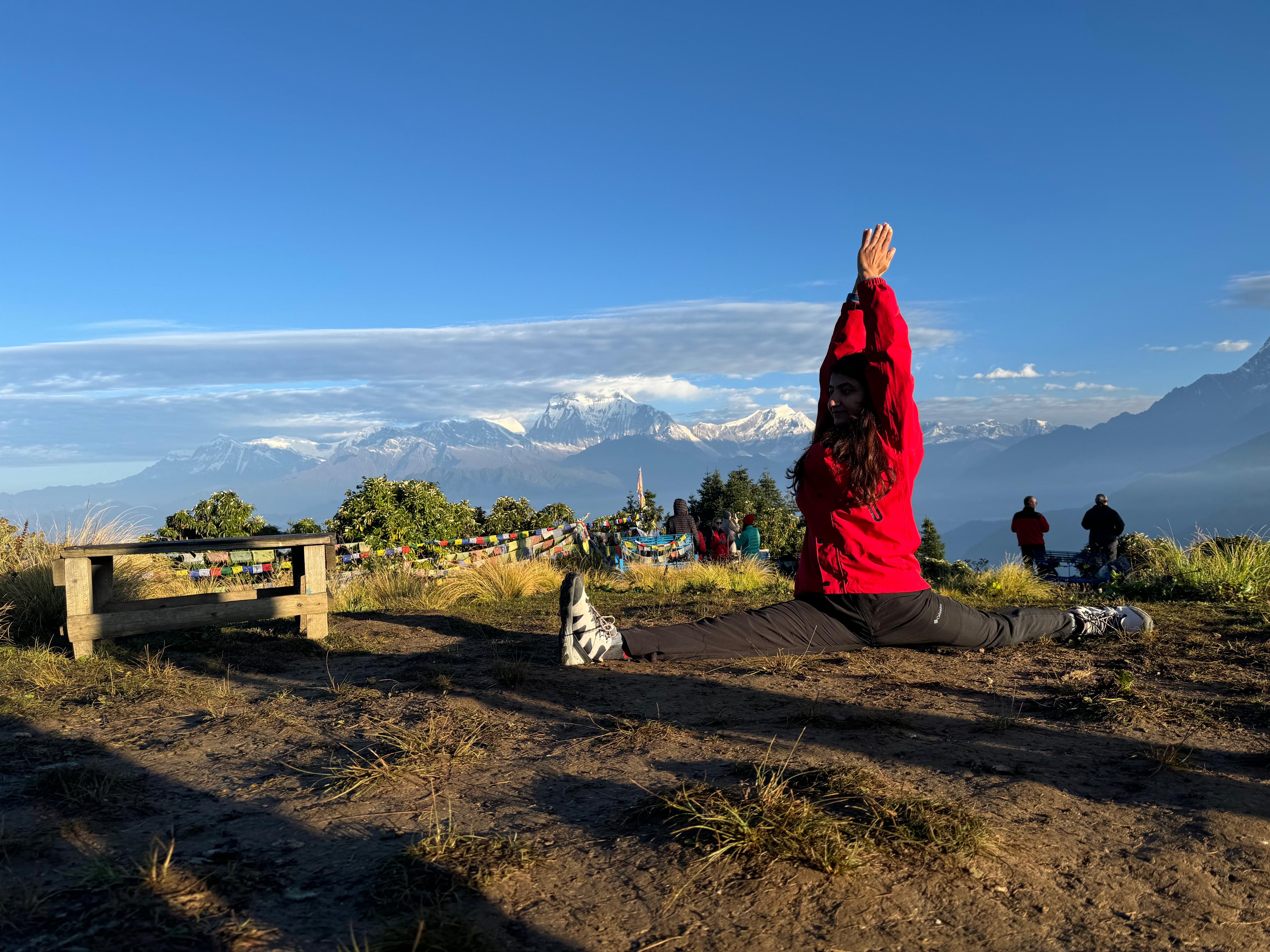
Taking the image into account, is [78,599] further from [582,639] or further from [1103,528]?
[1103,528]

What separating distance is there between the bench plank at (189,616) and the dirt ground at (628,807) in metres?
1.30

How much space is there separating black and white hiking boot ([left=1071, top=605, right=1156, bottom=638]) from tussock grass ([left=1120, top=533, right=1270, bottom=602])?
9.70 feet

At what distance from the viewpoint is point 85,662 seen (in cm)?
505

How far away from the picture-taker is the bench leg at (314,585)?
20.3 feet

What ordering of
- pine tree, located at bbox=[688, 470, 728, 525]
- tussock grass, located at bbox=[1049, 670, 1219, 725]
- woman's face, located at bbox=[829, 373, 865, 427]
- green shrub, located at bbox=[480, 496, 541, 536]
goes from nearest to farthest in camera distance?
1. tussock grass, located at bbox=[1049, 670, 1219, 725]
2. woman's face, located at bbox=[829, 373, 865, 427]
3. green shrub, located at bbox=[480, 496, 541, 536]
4. pine tree, located at bbox=[688, 470, 728, 525]

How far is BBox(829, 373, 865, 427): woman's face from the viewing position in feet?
14.1

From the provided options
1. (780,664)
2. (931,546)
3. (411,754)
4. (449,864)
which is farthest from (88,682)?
(931,546)

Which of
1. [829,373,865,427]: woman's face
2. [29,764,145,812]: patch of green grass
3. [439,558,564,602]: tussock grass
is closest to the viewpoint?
[29,764,145,812]: patch of green grass

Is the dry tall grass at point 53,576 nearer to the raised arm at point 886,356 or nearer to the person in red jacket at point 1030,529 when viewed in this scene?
the raised arm at point 886,356

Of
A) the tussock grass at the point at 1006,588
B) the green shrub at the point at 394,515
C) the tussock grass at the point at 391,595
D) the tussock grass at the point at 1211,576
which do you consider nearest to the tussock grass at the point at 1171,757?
the tussock grass at the point at 1211,576

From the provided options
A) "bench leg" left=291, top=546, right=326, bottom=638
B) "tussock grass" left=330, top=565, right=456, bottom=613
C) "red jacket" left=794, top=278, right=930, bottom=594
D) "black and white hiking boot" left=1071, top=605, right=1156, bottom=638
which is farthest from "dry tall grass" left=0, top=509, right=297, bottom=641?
"black and white hiking boot" left=1071, top=605, right=1156, bottom=638

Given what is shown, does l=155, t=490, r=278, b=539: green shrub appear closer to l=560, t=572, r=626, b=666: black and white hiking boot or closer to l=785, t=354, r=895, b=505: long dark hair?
l=560, t=572, r=626, b=666: black and white hiking boot

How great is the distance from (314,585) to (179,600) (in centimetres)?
111

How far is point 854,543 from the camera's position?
4273mm
